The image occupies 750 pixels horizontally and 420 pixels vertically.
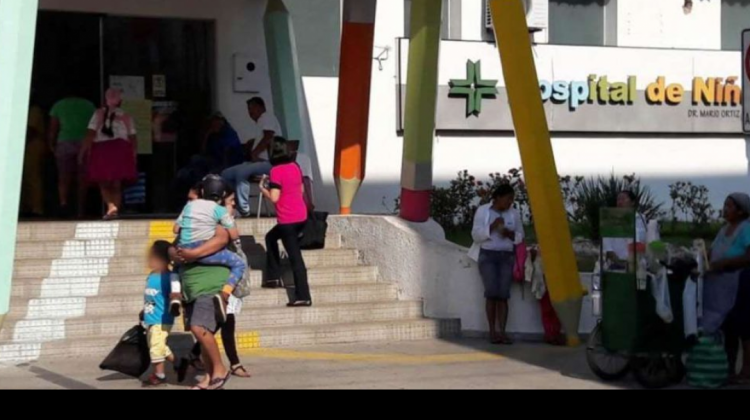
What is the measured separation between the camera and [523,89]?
13203 mm

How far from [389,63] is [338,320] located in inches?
260

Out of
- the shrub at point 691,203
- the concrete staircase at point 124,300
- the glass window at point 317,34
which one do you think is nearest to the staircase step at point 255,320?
the concrete staircase at point 124,300

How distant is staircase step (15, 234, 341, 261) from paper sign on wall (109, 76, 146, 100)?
13.7 feet

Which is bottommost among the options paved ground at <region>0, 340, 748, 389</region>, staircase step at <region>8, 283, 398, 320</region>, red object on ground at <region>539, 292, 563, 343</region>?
paved ground at <region>0, 340, 748, 389</region>

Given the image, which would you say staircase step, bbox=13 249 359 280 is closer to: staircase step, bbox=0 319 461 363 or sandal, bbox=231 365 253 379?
staircase step, bbox=0 319 461 363

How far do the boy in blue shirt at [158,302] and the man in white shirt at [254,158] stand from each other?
494 centimetres

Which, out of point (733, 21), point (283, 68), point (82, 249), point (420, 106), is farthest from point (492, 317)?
point (733, 21)

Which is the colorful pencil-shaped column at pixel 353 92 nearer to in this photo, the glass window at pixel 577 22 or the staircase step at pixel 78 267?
the staircase step at pixel 78 267

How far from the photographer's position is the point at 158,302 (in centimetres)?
1048

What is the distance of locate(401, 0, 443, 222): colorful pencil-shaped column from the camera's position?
14.8 metres

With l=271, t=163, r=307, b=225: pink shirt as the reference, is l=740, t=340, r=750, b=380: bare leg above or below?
below

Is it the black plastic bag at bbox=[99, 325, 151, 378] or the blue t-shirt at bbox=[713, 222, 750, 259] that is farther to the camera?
the blue t-shirt at bbox=[713, 222, 750, 259]

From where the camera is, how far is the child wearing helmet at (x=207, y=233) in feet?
33.7

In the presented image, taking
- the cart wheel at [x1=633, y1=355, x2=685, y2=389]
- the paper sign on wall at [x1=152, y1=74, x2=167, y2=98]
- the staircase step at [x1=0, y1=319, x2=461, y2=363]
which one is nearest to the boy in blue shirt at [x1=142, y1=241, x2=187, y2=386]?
the staircase step at [x1=0, y1=319, x2=461, y2=363]
